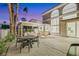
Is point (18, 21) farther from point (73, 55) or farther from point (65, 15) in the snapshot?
point (73, 55)

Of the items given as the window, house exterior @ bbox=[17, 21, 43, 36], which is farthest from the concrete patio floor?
the window

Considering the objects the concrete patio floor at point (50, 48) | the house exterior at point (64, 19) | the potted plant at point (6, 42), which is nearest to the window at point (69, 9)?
the house exterior at point (64, 19)

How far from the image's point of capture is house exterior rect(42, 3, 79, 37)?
8.01 feet

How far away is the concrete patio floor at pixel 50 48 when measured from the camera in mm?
2436

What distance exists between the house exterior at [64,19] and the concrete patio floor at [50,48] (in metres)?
0.08

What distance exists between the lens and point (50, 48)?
2.47m

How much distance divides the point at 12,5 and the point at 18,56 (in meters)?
0.66

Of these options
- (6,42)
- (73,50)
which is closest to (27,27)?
(6,42)

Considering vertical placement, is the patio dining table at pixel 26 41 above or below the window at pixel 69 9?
below

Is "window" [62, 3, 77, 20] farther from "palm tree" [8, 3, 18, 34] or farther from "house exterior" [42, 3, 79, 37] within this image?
"palm tree" [8, 3, 18, 34]

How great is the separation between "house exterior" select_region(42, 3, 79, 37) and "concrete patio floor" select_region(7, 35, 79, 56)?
0.26 ft

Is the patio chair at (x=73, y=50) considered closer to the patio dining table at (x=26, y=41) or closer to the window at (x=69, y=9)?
the window at (x=69, y=9)

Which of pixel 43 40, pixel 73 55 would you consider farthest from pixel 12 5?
pixel 73 55

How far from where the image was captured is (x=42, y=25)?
8.22ft
